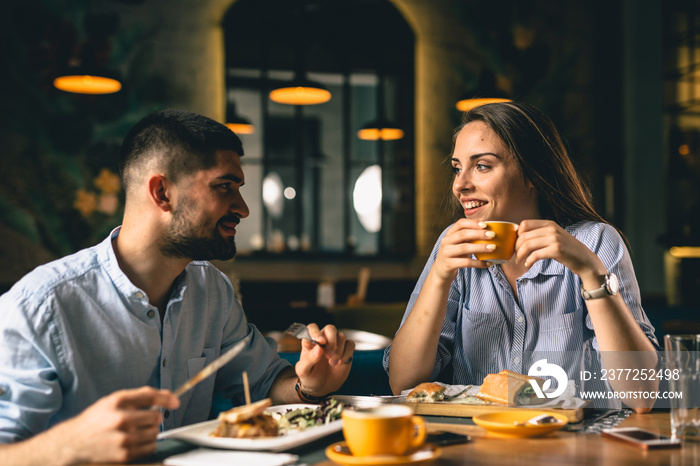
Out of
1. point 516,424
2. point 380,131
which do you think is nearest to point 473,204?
point 516,424

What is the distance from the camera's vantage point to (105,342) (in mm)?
1344

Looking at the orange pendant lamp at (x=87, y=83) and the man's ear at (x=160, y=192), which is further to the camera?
the orange pendant lamp at (x=87, y=83)

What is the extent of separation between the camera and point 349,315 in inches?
163

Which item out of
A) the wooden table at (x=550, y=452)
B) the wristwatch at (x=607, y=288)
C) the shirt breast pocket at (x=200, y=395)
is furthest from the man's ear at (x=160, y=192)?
the wristwatch at (x=607, y=288)

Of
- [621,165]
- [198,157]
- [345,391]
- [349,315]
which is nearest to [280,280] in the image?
[349,315]

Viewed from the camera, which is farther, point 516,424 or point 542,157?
point 542,157

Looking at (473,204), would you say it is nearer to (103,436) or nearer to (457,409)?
(457,409)

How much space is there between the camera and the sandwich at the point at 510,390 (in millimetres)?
1347

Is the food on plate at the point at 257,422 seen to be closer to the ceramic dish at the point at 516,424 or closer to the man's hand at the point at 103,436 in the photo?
the man's hand at the point at 103,436

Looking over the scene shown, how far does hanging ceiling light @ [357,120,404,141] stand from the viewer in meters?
6.50

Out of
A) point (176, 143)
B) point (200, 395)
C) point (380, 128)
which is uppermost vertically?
point (380, 128)

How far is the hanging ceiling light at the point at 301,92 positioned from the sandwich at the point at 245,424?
443 centimetres

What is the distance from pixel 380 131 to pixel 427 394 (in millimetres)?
5435

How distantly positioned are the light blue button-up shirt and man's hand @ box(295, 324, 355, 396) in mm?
230
